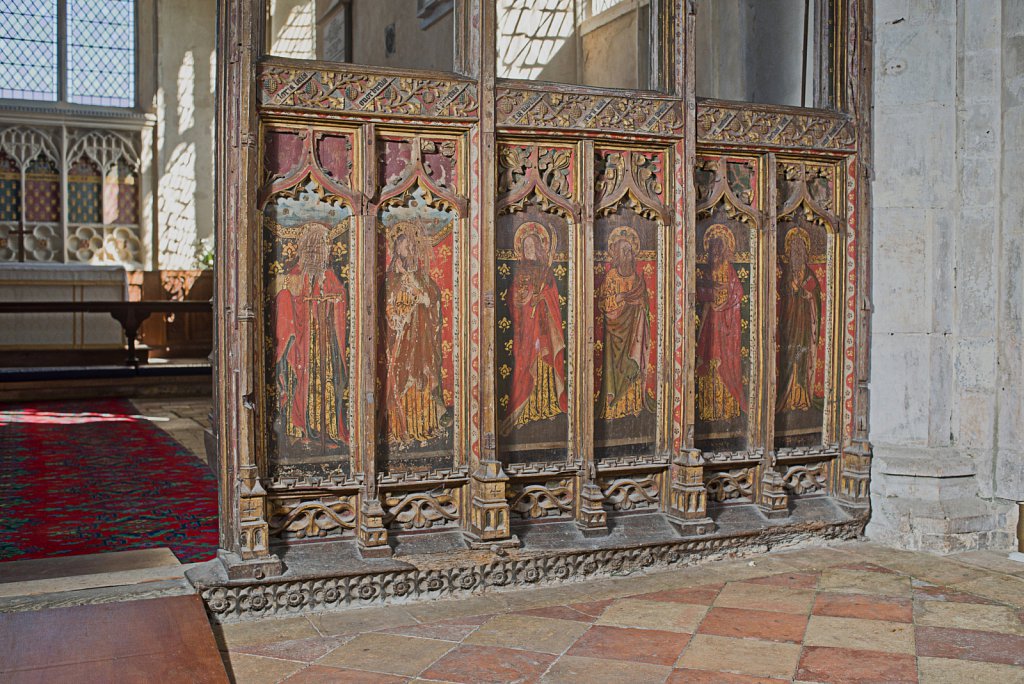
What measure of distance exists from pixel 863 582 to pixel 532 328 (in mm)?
1730

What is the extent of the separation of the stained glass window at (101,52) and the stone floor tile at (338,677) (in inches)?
584

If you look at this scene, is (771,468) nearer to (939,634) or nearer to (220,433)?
(939,634)

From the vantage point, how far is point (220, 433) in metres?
4.08

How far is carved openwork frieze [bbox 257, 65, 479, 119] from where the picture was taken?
156 inches

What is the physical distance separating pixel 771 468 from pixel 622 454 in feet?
2.51

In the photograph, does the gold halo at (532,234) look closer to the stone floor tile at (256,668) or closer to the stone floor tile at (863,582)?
the stone floor tile at (863,582)

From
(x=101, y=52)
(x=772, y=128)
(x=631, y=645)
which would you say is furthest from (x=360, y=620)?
(x=101, y=52)

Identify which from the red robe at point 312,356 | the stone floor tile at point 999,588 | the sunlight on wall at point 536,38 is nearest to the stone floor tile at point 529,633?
the red robe at point 312,356

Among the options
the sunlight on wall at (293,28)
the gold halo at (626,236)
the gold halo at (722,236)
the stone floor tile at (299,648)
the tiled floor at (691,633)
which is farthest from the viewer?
the sunlight on wall at (293,28)

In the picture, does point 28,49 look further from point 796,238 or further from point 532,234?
point 796,238

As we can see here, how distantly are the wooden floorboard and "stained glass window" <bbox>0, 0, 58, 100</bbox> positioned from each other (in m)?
14.4

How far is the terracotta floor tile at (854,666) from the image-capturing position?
3293 millimetres

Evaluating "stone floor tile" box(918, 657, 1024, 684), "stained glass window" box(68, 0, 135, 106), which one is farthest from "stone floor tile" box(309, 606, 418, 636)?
"stained glass window" box(68, 0, 135, 106)

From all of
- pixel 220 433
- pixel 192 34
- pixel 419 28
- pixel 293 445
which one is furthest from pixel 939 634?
pixel 192 34
